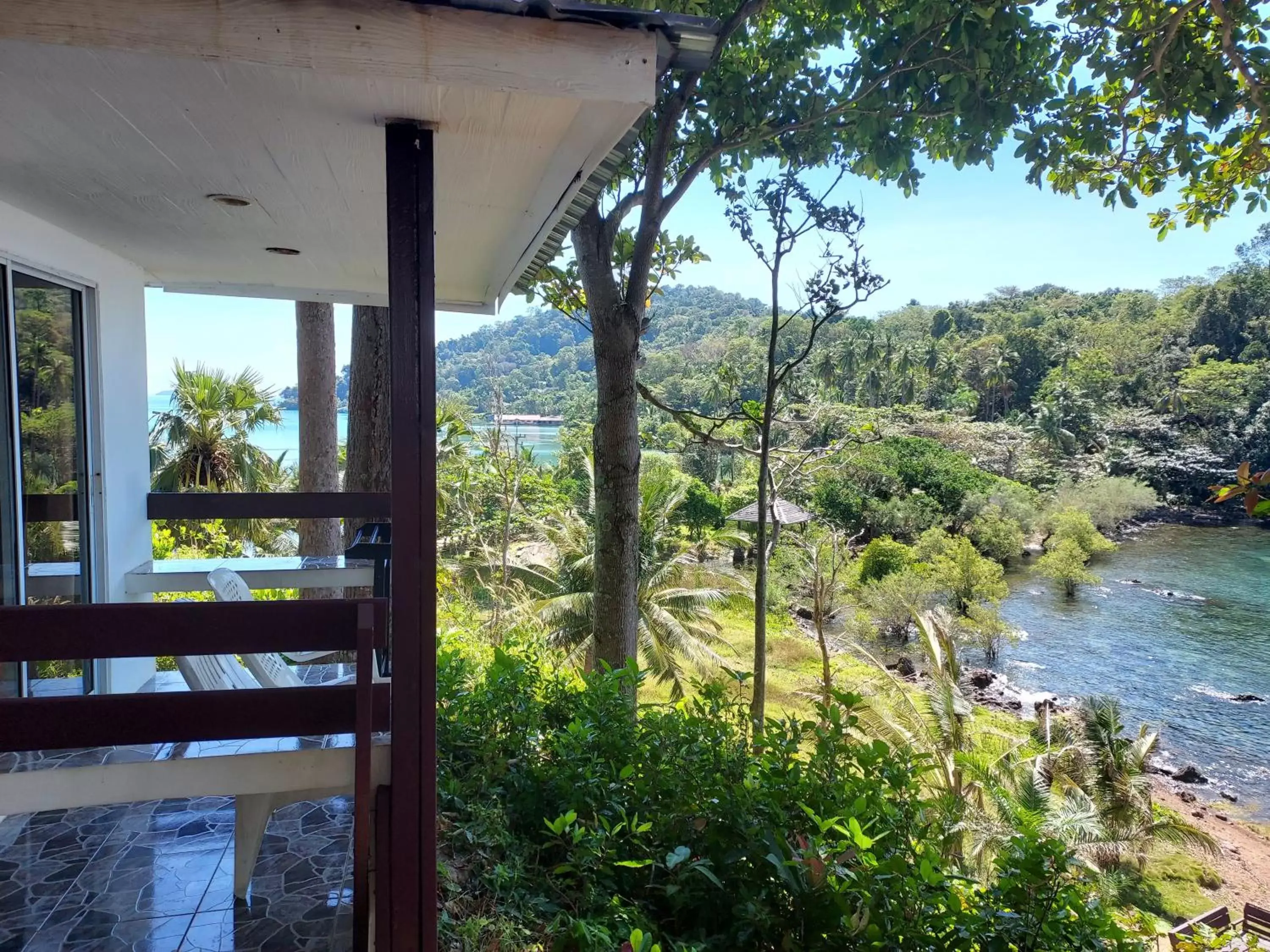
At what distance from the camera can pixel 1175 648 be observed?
21375 mm

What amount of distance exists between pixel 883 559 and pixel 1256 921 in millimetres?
13634

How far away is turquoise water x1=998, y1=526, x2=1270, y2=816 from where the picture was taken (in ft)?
56.3

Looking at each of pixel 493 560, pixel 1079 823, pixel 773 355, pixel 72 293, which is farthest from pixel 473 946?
pixel 493 560

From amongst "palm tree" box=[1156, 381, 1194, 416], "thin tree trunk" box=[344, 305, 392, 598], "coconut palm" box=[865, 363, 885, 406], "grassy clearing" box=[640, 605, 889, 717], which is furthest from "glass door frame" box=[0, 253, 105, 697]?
"coconut palm" box=[865, 363, 885, 406]

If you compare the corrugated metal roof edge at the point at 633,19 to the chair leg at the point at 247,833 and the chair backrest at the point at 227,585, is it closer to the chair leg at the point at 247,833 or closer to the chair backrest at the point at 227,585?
the chair leg at the point at 247,833

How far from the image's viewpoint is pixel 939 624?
14.2m

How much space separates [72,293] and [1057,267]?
9711cm

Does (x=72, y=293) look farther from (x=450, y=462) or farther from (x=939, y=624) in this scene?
(x=450, y=462)

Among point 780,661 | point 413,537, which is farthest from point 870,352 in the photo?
point 413,537

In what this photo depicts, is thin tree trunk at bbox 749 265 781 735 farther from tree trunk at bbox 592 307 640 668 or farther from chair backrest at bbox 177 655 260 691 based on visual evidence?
chair backrest at bbox 177 655 260 691

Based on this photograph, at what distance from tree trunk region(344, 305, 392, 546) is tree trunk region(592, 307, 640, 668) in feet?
5.27

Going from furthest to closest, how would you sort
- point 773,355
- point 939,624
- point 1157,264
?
point 1157,264
point 939,624
point 773,355

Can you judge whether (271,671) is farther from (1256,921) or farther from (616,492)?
(1256,921)

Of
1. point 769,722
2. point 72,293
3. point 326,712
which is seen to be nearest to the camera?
point 326,712
